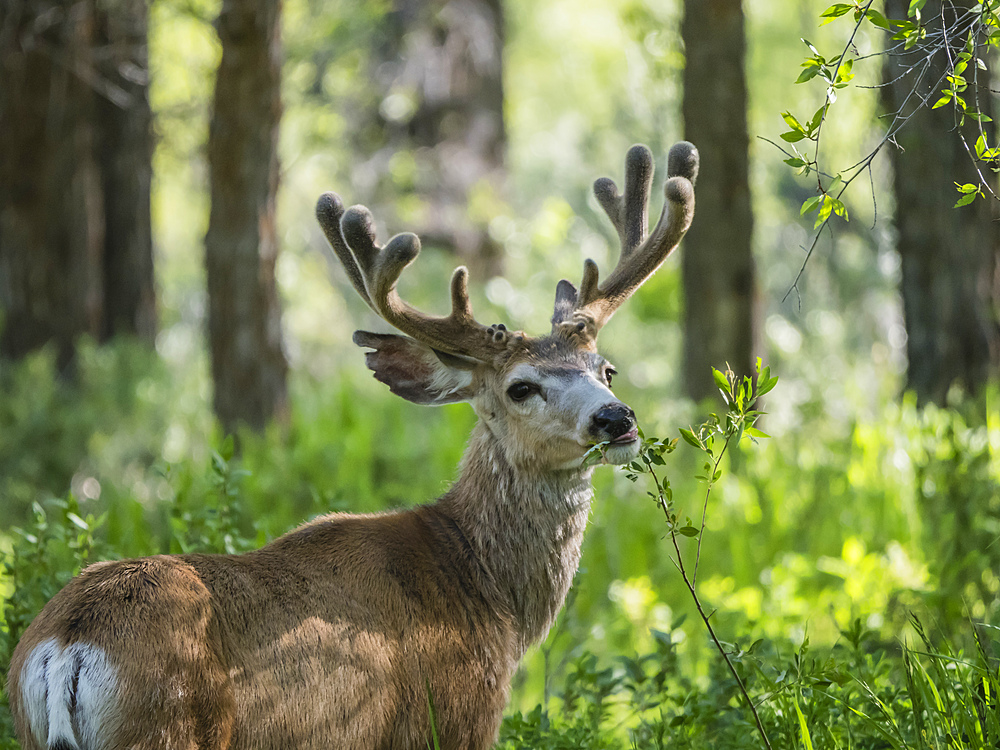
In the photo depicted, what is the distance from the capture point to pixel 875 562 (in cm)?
538

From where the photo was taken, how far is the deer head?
11.8 feet

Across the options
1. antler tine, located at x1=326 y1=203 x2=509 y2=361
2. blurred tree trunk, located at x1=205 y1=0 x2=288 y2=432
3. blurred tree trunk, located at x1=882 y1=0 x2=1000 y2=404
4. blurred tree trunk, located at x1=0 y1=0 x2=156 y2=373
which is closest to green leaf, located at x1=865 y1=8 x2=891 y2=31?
antler tine, located at x1=326 y1=203 x2=509 y2=361

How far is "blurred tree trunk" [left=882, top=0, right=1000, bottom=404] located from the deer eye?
431 centimetres

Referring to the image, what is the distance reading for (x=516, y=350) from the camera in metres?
3.89

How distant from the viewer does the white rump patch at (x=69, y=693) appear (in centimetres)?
234

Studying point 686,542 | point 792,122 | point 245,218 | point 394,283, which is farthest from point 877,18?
point 245,218

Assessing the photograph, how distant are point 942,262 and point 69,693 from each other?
21.5ft

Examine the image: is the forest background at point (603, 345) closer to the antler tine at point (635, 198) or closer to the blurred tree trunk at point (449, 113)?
the blurred tree trunk at point (449, 113)

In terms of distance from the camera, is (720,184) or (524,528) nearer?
(524,528)

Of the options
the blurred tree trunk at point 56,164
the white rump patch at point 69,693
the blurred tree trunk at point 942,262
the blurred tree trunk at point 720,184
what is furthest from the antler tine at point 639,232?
the blurred tree trunk at point 56,164

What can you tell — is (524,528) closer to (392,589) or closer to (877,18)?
(392,589)

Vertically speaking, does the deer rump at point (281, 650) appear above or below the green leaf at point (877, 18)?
below

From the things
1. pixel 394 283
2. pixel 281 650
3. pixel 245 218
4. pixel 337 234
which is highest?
→ pixel 245 218

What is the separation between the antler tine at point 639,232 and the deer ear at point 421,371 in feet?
1.68
